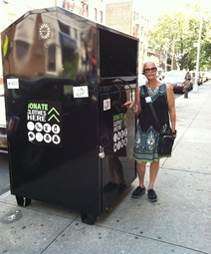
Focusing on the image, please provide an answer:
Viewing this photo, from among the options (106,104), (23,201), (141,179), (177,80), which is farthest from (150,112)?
(177,80)

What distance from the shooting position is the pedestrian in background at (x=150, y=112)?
2.88 m

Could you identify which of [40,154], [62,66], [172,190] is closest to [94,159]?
[40,154]

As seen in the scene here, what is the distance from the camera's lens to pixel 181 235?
2533 millimetres

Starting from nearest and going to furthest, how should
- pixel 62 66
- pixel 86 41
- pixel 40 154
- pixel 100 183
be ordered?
1. pixel 86 41
2. pixel 62 66
3. pixel 100 183
4. pixel 40 154

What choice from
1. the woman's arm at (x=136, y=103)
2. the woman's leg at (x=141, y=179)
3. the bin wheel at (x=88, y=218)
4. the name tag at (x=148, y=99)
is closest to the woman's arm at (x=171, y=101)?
the name tag at (x=148, y=99)

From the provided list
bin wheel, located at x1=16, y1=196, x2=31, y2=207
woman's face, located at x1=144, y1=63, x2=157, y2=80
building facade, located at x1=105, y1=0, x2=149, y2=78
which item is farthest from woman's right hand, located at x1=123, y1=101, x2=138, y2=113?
building facade, located at x1=105, y1=0, x2=149, y2=78

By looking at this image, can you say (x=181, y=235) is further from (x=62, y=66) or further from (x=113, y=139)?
(x=62, y=66)

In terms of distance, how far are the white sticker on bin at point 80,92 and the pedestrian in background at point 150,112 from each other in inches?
25.8

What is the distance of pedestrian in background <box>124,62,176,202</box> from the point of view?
2.88 metres

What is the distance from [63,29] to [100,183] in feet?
4.73

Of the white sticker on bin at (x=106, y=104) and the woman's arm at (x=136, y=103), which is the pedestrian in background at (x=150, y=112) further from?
the white sticker on bin at (x=106, y=104)

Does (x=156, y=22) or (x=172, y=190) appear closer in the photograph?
(x=172, y=190)

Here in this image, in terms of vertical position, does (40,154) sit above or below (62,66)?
below

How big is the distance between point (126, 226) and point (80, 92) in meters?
1.40
